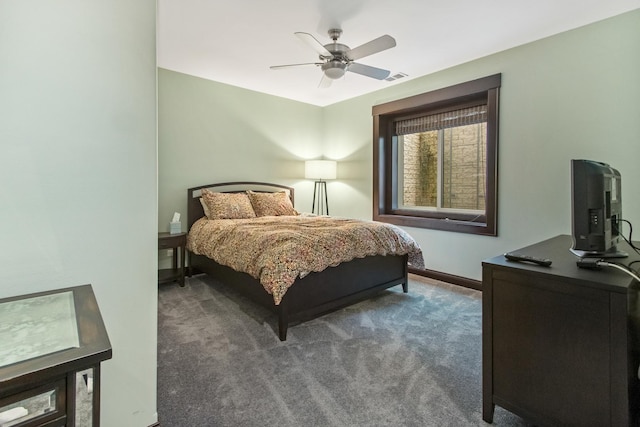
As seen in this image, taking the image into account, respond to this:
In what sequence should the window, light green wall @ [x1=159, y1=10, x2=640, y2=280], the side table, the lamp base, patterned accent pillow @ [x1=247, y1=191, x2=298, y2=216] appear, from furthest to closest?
the lamp base < patterned accent pillow @ [x1=247, y1=191, x2=298, y2=216] < the window < light green wall @ [x1=159, y1=10, x2=640, y2=280] < the side table

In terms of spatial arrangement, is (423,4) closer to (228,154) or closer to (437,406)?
(437,406)

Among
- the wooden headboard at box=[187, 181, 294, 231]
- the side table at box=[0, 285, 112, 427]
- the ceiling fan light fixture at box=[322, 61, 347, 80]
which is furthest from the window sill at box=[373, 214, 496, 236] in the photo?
the side table at box=[0, 285, 112, 427]

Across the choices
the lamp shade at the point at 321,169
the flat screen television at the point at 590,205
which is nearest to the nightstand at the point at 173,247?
the lamp shade at the point at 321,169

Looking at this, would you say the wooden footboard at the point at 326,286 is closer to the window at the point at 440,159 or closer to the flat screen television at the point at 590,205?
the window at the point at 440,159

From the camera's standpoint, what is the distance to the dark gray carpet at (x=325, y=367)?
62.6 inches

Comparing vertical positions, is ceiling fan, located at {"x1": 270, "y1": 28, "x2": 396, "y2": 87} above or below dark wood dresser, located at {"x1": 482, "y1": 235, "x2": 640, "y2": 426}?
above

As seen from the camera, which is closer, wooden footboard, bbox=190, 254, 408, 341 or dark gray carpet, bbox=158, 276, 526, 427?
dark gray carpet, bbox=158, 276, 526, 427

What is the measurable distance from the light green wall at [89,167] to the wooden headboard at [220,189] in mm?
2805

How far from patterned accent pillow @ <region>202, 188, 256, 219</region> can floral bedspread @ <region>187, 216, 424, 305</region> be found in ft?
1.16

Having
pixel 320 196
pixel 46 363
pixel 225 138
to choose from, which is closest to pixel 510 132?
pixel 320 196

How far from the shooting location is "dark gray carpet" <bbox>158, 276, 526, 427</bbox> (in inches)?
62.6

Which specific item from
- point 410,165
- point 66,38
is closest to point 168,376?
point 66,38

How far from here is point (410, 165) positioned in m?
4.54

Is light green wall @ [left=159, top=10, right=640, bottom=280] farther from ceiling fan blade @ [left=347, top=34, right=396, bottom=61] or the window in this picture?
ceiling fan blade @ [left=347, top=34, right=396, bottom=61]
